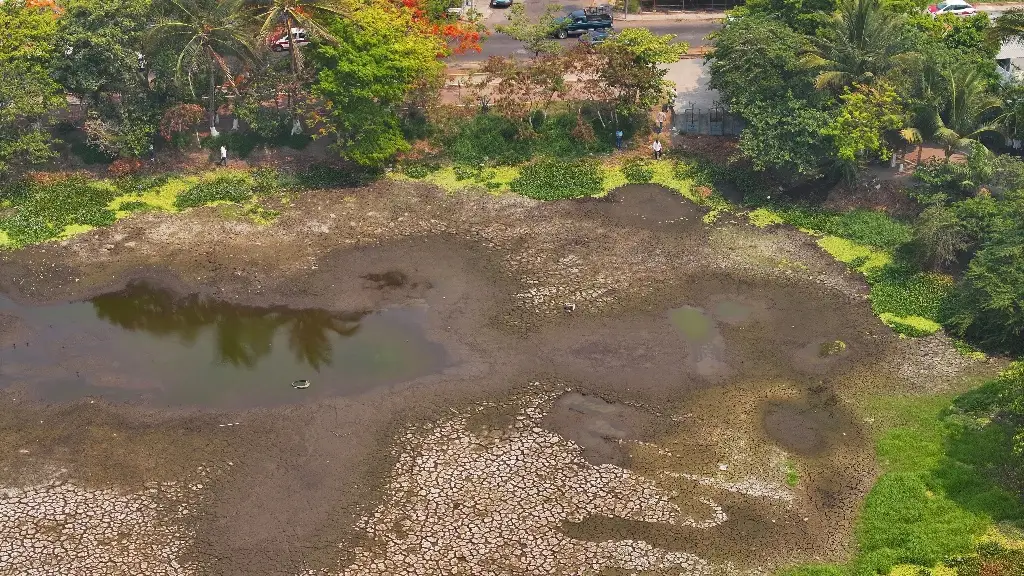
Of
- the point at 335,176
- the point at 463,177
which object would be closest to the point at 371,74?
the point at 335,176

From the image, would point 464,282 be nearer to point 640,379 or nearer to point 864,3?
point 640,379

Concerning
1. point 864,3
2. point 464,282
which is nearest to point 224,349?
point 464,282

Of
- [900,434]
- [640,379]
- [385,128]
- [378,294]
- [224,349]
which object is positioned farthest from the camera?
[385,128]

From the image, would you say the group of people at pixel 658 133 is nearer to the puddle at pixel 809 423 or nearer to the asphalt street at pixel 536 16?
the asphalt street at pixel 536 16

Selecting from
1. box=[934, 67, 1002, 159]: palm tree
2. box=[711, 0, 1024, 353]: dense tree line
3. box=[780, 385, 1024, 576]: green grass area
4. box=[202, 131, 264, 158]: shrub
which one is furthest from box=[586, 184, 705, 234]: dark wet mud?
box=[202, 131, 264, 158]: shrub

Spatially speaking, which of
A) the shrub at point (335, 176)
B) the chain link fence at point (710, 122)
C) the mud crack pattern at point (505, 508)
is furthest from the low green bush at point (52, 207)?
the chain link fence at point (710, 122)

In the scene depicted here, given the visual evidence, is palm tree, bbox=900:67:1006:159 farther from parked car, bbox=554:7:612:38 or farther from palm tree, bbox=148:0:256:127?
palm tree, bbox=148:0:256:127
